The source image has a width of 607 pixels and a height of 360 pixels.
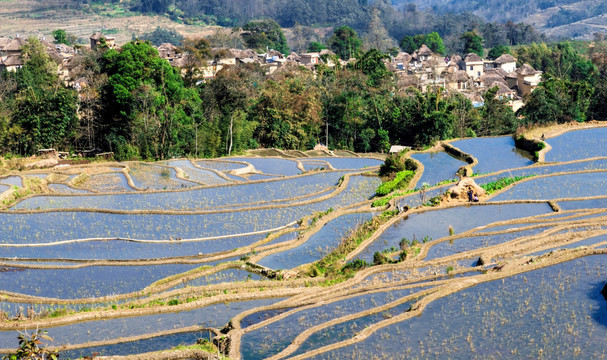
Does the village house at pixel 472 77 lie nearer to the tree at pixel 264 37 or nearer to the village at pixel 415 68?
the village at pixel 415 68

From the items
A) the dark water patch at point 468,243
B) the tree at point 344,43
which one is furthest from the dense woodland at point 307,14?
the dark water patch at point 468,243

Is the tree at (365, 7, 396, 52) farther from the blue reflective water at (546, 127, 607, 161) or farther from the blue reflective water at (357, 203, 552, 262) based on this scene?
the blue reflective water at (357, 203, 552, 262)

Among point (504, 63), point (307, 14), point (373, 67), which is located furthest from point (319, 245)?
point (307, 14)

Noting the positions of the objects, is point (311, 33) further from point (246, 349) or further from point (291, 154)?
point (246, 349)

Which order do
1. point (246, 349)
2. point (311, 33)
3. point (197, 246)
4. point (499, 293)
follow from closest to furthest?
point (246, 349) < point (499, 293) < point (197, 246) < point (311, 33)

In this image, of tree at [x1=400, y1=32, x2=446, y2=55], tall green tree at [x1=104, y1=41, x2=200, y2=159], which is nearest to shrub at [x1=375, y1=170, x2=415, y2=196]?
tall green tree at [x1=104, y1=41, x2=200, y2=159]

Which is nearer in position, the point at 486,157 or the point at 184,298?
the point at 184,298

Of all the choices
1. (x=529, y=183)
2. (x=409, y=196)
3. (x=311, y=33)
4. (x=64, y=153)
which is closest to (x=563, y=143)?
(x=529, y=183)
